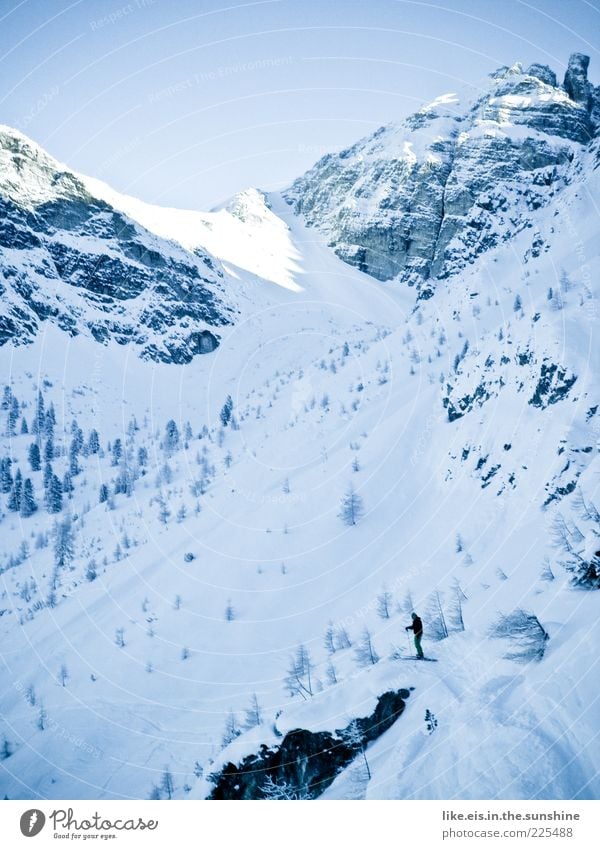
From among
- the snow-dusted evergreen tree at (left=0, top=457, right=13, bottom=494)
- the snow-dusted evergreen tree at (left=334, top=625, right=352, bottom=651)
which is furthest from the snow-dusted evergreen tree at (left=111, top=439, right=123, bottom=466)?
the snow-dusted evergreen tree at (left=334, top=625, right=352, bottom=651)

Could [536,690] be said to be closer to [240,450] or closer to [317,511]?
[317,511]

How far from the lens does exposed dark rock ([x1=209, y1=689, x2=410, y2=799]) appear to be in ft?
29.0

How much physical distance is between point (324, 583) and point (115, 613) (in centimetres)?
939

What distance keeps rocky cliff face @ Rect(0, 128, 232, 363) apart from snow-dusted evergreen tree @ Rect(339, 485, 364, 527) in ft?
303

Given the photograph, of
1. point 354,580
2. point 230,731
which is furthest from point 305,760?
point 354,580

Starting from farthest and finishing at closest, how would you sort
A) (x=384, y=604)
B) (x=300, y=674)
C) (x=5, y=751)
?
(x=5, y=751)
(x=384, y=604)
(x=300, y=674)

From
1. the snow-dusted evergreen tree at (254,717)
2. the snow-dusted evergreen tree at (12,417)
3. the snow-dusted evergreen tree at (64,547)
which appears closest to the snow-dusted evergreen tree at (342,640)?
the snow-dusted evergreen tree at (254,717)

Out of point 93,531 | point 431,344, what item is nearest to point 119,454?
point 93,531

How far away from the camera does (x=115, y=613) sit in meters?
21.5

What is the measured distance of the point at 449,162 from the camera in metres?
153

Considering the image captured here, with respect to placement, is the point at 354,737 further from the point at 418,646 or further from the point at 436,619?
the point at 436,619

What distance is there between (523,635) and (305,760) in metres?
4.39

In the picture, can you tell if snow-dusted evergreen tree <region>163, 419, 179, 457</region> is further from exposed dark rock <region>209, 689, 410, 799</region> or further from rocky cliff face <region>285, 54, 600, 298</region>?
rocky cliff face <region>285, 54, 600, 298</region>
